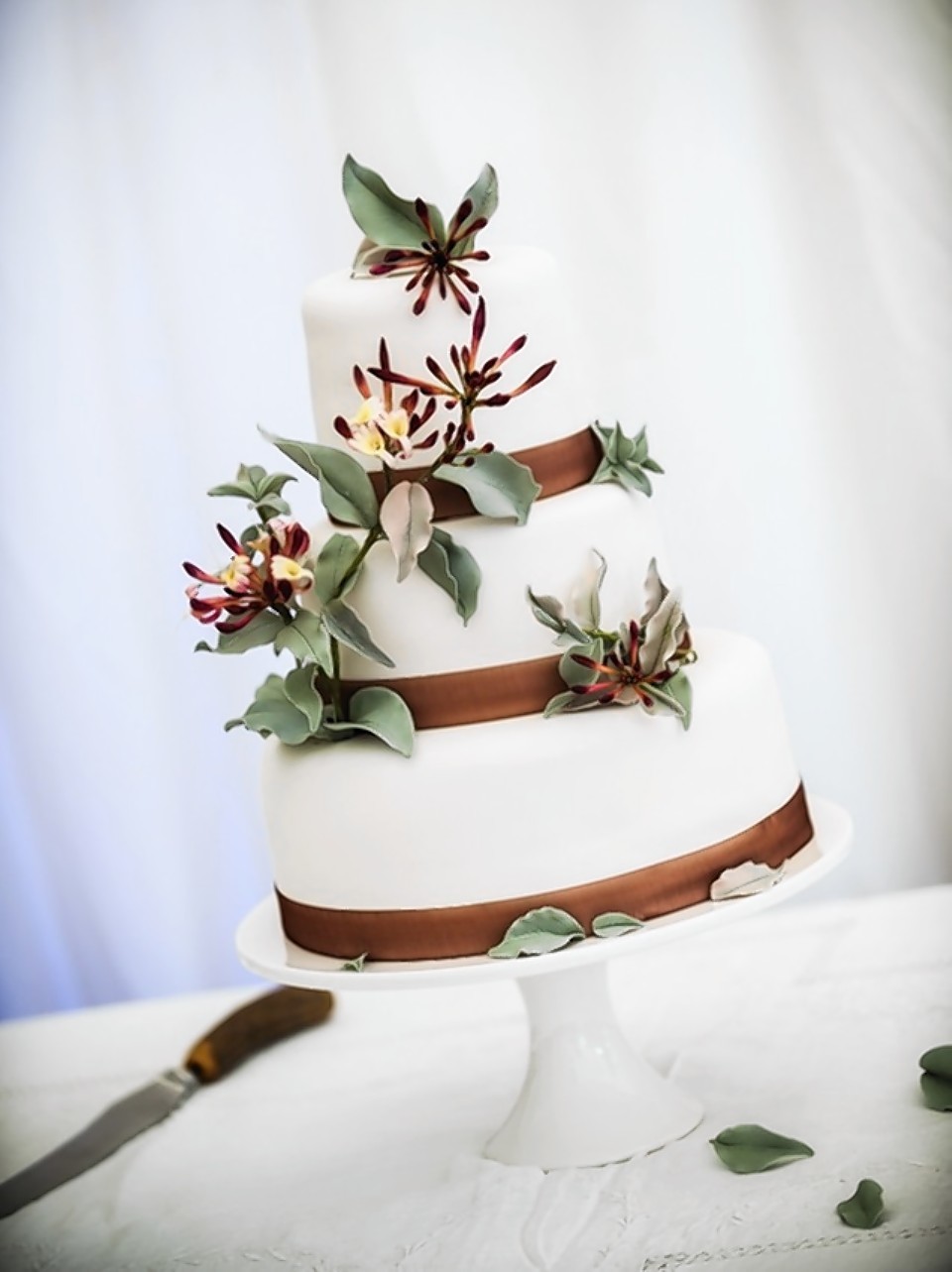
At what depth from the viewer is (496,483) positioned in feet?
4.87

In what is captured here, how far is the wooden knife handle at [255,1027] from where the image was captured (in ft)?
6.82

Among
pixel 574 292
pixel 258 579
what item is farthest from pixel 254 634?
pixel 574 292

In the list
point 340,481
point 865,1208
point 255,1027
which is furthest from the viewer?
point 255,1027

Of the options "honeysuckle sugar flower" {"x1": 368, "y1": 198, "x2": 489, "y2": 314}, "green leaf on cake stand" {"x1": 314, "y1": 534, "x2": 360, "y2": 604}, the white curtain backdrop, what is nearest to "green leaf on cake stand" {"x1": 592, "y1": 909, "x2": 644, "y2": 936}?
"green leaf on cake stand" {"x1": 314, "y1": 534, "x2": 360, "y2": 604}

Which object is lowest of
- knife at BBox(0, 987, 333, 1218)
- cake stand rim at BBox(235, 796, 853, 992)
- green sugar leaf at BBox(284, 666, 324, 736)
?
knife at BBox(0, 987, 333, 1218)

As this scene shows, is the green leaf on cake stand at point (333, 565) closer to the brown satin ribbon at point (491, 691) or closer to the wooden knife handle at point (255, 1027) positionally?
the brown satin ribbon at point (491, 691)

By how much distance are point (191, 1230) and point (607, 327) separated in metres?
1.44

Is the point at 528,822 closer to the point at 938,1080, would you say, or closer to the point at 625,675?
the point at 625,675

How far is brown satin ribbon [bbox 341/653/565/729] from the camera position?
4.95ft

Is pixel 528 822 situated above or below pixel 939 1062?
above

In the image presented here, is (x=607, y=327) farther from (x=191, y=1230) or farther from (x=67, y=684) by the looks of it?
(x=191, y=1230)

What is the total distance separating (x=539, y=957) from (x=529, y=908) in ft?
0.17

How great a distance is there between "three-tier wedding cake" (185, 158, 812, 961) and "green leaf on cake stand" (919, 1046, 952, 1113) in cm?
27

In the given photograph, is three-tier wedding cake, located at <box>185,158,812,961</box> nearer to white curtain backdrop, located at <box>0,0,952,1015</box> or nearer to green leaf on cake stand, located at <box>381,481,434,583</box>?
green leaf on cake stand, located at <box>381,481,434,583</box>
